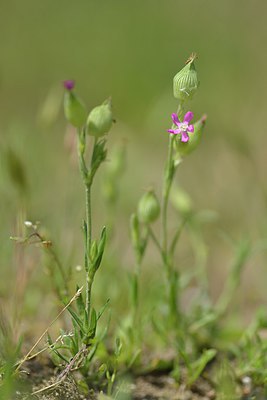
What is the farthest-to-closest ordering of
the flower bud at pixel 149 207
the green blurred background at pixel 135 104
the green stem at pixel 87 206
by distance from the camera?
the green blurred background at pixel 135 104 → the flower bud at pixel 149 207 → the green stem at pixel 87 206

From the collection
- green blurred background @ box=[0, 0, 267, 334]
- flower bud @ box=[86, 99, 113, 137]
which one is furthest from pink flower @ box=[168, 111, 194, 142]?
green blurred background @ box=[0, 0, 267, 334]

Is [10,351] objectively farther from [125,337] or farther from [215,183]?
[215,183]

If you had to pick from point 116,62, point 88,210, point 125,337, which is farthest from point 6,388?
point 116,62

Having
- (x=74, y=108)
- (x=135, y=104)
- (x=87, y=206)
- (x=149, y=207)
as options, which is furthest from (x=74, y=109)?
(x=135, y=104)

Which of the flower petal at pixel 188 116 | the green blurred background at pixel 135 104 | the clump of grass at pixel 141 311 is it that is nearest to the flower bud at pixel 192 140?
the clump of grass at pixel 141 311

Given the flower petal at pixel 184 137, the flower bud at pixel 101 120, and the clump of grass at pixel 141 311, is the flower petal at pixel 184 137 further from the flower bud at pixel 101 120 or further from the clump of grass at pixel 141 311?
the flower bud at pixel 101 120
